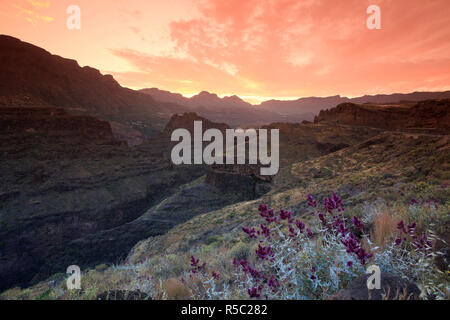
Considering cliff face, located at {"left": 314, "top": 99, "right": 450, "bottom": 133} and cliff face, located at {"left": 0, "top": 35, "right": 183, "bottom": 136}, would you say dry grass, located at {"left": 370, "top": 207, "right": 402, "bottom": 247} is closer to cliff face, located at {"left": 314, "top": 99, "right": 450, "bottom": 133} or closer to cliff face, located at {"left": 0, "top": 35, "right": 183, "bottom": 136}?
cliff face, located at {"left": 314, "top": 99, "right": 450, "bottom": 133}

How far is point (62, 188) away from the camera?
4022 cm

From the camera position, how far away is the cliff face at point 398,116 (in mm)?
27725

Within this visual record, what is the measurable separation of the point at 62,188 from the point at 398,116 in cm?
5927

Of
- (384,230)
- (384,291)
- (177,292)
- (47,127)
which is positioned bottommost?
(177,292)

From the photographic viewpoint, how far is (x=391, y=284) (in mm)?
1705

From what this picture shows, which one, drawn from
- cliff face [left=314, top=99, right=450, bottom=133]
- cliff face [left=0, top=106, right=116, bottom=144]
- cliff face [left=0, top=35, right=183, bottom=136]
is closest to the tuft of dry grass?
cliff face [left=314, top=99, right=450, bottom=133]

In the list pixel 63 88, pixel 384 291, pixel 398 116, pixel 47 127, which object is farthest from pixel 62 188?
pixel 63 88

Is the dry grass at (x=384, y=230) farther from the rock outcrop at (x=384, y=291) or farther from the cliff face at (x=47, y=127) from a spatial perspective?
the cliff face at (x=47, y=127)

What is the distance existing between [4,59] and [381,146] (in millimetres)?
137537

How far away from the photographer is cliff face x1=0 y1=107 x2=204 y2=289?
100ft

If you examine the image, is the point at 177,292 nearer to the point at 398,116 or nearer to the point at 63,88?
the point at 398,116

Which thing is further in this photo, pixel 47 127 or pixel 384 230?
pixel 47 127

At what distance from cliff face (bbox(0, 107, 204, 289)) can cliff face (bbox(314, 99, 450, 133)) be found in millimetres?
38921
